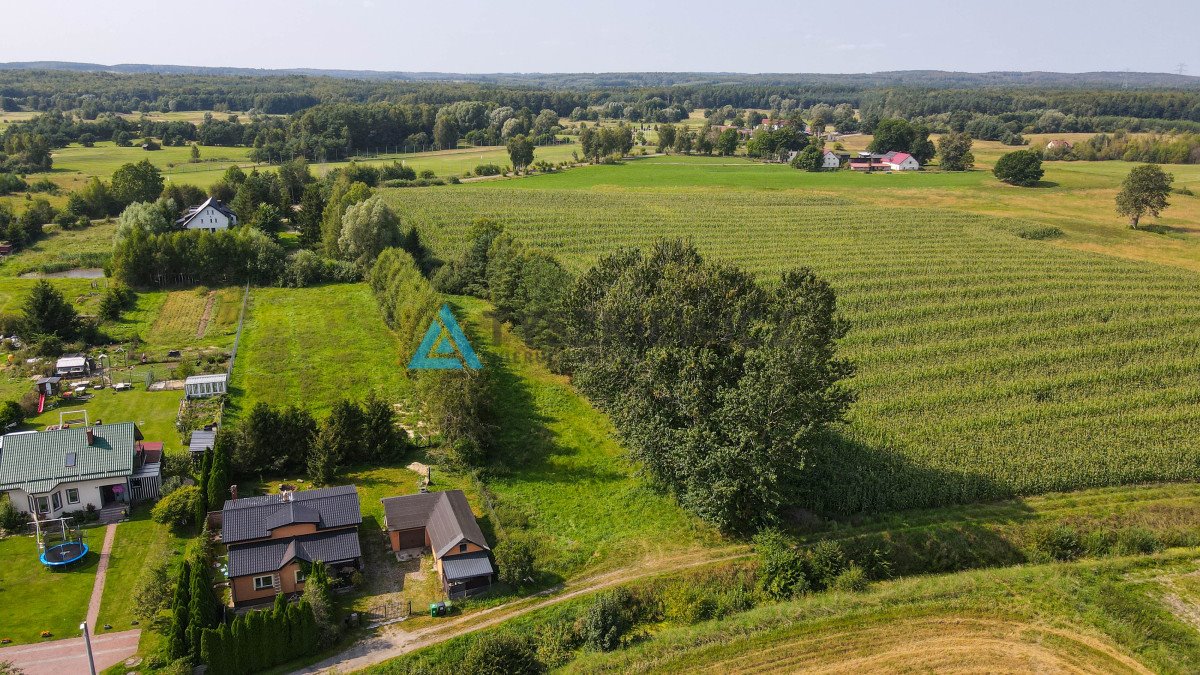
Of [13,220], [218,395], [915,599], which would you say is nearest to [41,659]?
[218,395]

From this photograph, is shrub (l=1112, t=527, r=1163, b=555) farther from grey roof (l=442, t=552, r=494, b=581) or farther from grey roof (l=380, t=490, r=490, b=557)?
grey roof (l=380, t=490, r=490, b=557)

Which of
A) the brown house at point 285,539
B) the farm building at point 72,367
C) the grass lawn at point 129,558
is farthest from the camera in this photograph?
the farm building at point 72,367

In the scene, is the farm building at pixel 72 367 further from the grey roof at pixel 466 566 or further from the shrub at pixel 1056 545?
the shrub at pixel 1056 545

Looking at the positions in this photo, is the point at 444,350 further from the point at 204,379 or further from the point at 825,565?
the point at 825,565


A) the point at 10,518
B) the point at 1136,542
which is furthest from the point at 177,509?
the point at 1136,542

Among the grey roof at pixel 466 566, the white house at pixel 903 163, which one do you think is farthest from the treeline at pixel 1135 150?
the grey roof at pixel 466 566

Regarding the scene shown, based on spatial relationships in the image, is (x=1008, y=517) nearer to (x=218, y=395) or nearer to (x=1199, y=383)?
(x=1199, y=383)
